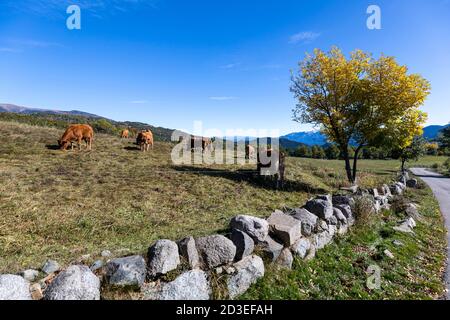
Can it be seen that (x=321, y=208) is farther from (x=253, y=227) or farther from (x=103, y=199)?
(x=103, y=199)

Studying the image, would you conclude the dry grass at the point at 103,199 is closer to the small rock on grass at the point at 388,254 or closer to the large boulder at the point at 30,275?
the large boulder at the point at 30,275

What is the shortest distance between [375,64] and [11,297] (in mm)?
23659

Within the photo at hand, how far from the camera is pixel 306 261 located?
23.3 ft

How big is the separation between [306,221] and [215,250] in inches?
139

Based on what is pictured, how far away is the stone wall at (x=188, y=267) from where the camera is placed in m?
4.16

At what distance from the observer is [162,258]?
16.4ft

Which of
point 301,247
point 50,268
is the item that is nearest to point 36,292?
point 50,268

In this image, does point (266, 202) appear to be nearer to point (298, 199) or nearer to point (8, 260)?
point (298, 199)

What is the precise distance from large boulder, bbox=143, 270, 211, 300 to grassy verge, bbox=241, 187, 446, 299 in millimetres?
957

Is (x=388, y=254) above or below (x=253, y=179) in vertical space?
below

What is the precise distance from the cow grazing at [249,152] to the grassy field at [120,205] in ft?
22.2
